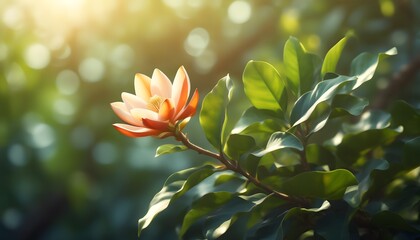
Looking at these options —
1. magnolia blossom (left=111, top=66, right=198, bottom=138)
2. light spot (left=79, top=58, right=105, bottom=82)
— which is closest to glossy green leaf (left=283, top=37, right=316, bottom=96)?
magnolia blossom (left=111, top=66, right=198, bottom=138)

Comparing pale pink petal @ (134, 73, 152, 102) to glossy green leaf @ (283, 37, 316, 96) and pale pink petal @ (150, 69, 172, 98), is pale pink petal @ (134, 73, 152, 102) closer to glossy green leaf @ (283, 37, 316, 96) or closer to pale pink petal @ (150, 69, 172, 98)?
pale pink petal @ (150, 69, 172, 98)

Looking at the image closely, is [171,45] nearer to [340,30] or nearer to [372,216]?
[340,30]

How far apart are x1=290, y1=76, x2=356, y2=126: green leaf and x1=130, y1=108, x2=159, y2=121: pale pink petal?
0.25 meters

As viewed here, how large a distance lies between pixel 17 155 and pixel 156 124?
307cm

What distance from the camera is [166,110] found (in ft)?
3.85

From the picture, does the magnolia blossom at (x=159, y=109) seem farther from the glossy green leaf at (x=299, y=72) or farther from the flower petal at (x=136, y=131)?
the glossy green leaf at (x=299, y=72)

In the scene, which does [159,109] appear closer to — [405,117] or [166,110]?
[166,110]

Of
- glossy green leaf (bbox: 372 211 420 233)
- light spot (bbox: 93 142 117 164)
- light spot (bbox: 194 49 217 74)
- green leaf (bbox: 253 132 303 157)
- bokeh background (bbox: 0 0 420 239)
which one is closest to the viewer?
green leaf (bbox: 253 132 303 157)

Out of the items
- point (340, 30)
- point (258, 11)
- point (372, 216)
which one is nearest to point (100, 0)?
point (258, 11)

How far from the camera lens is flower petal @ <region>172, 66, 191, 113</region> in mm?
1205

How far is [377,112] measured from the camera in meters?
1.53

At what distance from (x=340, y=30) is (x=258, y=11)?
32.6 inches

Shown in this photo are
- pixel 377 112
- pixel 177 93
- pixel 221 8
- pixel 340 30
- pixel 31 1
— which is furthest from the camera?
pixel 31 1

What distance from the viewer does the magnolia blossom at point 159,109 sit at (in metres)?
1.17
